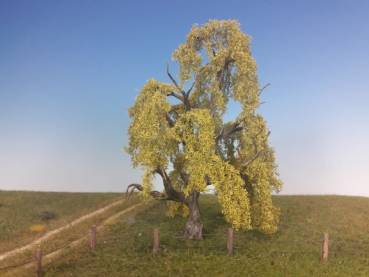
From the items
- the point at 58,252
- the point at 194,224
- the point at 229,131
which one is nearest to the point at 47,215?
the point at 58,252

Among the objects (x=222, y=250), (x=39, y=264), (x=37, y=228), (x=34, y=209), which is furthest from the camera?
(x=34, y=209)

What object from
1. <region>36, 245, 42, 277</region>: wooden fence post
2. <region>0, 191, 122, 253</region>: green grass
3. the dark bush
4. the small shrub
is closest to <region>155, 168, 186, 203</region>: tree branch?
<region>36, 245, 42, 277</region>: wooden fence post

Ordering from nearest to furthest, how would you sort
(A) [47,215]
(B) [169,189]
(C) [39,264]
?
(C) [39,264]
(B) [169,189]
(A) [47,215]

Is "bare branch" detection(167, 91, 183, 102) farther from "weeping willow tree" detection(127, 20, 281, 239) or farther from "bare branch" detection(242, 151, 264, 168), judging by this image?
"bare branch" detection(242, 151, 264, 168)

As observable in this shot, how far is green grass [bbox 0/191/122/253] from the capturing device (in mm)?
52031

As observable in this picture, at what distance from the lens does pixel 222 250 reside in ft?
120

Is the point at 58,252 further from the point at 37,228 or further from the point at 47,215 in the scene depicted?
the point at 47,215

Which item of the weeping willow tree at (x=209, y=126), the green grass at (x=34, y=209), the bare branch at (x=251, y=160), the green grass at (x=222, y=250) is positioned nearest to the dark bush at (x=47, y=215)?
the green grass at (x=34, y=209)

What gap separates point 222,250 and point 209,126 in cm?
964

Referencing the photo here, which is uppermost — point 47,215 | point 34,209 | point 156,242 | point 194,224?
point 194,224

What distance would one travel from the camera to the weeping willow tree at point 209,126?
3744cm

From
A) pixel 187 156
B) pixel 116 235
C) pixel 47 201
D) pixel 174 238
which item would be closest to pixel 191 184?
pixel 187 156

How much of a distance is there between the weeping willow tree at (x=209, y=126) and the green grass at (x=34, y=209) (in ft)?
62.0

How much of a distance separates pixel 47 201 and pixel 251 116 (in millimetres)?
37870
